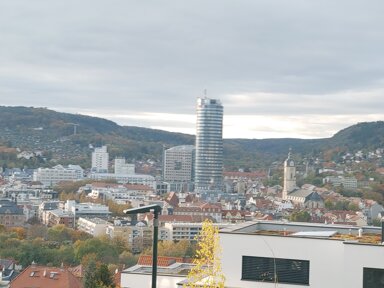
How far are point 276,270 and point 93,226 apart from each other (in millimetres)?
68835

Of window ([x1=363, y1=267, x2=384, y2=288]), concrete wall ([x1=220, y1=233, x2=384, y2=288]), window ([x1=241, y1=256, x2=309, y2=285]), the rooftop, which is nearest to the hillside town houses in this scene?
the rooftop

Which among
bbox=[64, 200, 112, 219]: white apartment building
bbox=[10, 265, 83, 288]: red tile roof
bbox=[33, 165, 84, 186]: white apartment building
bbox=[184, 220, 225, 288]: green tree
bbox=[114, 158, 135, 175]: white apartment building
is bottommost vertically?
bbox=[10, 265, 83, 288]: red tile roof

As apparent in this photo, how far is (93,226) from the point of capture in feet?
271

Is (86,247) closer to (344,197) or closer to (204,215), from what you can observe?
(204,215)

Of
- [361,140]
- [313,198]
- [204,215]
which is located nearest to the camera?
[204,215]

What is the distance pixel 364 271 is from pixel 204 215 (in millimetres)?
85202

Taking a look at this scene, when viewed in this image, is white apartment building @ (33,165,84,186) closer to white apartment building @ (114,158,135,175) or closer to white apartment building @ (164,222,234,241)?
white apartment building @ (114,158,135,175)

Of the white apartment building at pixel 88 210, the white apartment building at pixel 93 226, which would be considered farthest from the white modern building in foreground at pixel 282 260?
the white apartment building at pixel 88 210

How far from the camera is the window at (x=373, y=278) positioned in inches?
552

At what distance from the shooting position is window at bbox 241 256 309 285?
1489cm

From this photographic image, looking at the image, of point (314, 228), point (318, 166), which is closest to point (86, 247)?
point (314, 228)

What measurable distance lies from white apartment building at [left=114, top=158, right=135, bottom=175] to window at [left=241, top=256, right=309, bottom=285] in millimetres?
168155

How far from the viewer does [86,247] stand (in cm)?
5616

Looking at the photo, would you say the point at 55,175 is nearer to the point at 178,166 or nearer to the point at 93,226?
the point at 178,166
